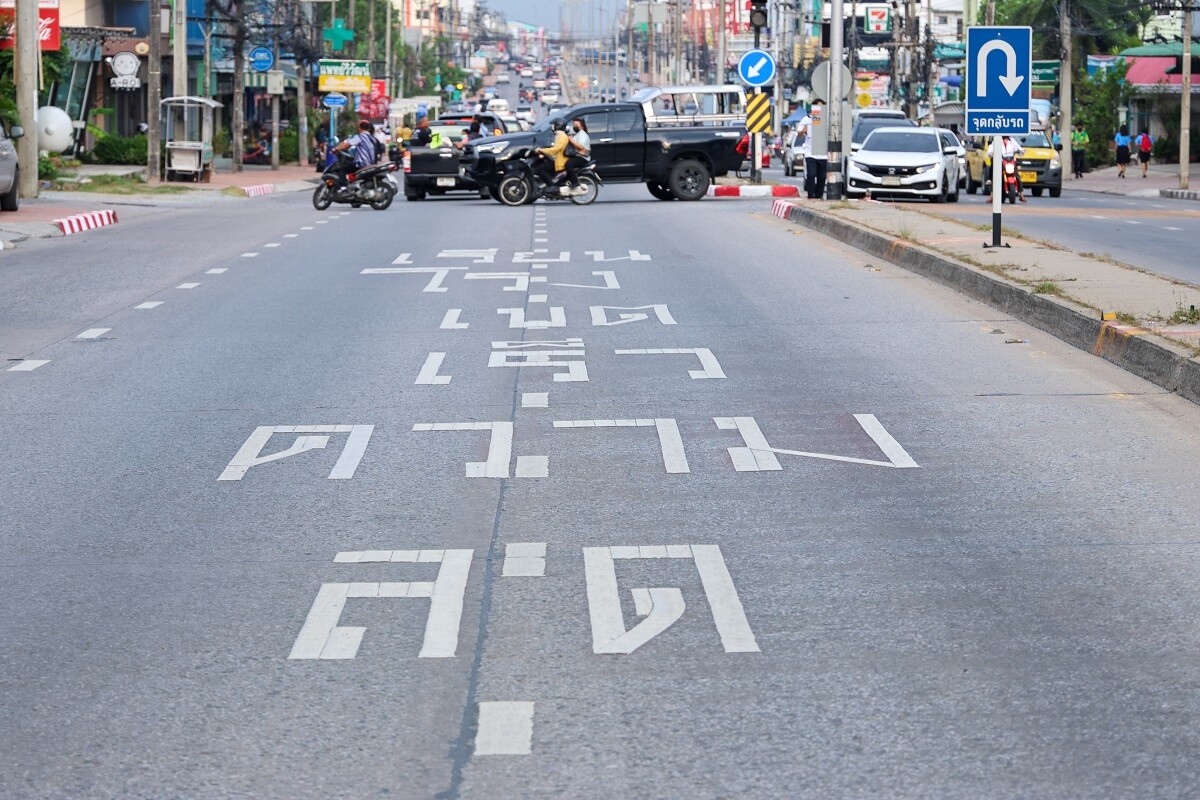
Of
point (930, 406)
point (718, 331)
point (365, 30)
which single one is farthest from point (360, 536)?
point (365, 30)

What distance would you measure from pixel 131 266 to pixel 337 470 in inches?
491

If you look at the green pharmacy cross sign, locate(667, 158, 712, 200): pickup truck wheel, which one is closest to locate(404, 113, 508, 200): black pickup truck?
locate(667, 158, 712, 200): pickup truck wheel

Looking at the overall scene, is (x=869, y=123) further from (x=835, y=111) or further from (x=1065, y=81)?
(x=1065, y=81)

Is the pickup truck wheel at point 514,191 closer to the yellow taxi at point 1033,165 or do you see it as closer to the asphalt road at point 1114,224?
the asphalt road at point 1114,224

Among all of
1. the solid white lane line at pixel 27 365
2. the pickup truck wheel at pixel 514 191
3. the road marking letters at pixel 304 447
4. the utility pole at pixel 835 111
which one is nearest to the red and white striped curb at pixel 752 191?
the pickup truck wheel at pixel 514 191

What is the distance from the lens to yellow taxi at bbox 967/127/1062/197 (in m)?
43.9

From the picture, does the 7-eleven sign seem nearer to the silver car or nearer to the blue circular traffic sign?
the blue circular traffic sign

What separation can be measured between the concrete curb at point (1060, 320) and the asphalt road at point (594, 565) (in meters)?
0.23

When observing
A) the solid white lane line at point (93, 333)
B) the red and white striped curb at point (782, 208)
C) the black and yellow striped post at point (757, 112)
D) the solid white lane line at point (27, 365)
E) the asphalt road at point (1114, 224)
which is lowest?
the solid white lane line at point (27, 365)

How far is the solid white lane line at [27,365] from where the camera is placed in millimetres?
12398

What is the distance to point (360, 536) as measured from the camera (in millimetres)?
7441

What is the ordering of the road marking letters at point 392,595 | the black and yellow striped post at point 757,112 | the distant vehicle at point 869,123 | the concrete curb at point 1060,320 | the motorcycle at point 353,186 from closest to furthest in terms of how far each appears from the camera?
the road marking letters at point 392,595 → the concrete curb at point 1060,320 → the motorcycle at point 353,186 → the black and yellow striped post at point 757,112 → the distant vehicle at point 869,123

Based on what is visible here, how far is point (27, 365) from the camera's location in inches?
496

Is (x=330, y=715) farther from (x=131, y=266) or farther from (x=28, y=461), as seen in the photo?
(x=131, y=266)
